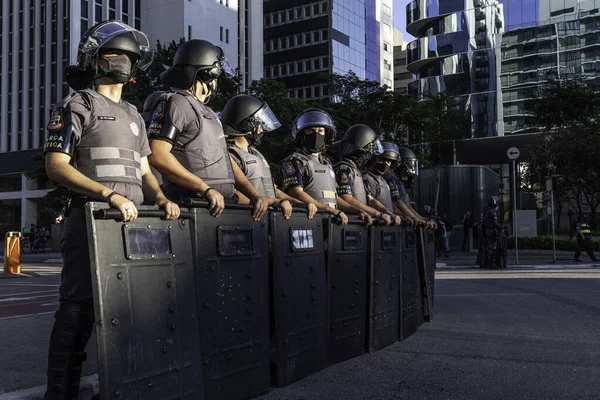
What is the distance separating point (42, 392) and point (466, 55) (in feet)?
175

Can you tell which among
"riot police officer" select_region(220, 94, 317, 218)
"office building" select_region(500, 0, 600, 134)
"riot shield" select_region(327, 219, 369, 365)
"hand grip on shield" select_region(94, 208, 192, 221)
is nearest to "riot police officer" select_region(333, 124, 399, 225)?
"riot shield" select_region(327, 219, 369, 365)

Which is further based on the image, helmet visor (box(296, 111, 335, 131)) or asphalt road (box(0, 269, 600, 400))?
helmet visor (box(296, 111, 335, 131))

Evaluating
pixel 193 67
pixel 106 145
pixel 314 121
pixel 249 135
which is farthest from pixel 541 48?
pixel 106 145

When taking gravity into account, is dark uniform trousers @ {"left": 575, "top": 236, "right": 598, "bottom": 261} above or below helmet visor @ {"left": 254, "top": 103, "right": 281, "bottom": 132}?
below

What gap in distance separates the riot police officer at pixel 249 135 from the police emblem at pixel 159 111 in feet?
3.71

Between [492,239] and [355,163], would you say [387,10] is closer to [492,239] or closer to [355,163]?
[492,239]

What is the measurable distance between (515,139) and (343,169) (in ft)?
148

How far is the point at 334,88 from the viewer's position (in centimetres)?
3238

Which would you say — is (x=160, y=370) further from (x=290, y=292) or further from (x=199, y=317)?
(x=290, y=292)

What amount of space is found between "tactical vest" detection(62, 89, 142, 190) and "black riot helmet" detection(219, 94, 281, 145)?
1.93 m

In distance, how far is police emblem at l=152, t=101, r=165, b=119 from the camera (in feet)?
15.1

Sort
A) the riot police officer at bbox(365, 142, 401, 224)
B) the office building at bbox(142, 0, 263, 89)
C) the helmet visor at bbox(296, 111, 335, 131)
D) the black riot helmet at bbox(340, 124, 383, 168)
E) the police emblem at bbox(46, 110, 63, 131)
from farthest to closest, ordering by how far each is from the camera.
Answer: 1. the office building at bbox(142, 0, 263, 89)
2. the riot police officer at bbox(365, 142, 401, 224)
3. the black riot helmet at bbox(340, 124, 383, 168)
4. the helmet visor at bbox(296, 111, 335, 131)
5. the police emblem at bbox(46, 110, 63, 131)

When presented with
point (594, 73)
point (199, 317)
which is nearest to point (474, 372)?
point (199, 317)

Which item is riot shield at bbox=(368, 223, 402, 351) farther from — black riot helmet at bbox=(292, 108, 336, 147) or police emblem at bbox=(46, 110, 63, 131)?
police emblem at bbox=(46, 110, 63, 131)
